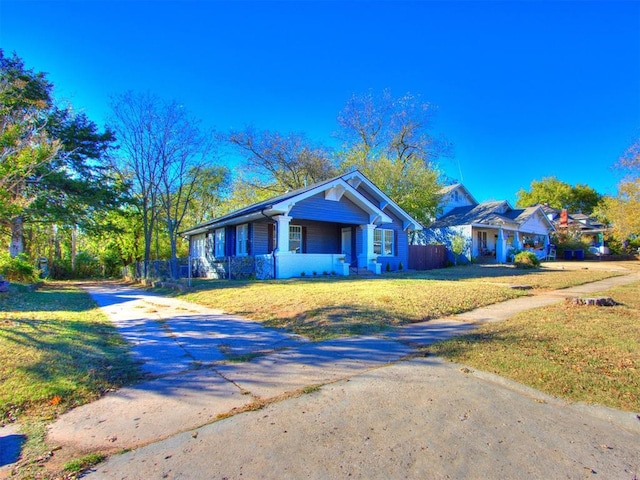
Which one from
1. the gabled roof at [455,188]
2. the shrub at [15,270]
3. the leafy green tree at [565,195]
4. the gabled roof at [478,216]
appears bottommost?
the shrub at [15,270]

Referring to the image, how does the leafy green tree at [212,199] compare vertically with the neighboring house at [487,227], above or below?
above

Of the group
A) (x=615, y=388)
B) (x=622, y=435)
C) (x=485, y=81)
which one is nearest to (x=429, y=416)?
(x=622, y=435)

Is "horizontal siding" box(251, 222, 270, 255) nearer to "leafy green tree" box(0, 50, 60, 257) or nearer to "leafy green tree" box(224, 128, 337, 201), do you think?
"leafy green tree" box(0, 50, 60, 257)

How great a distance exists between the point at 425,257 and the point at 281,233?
11445mm

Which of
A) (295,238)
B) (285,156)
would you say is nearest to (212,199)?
(285,156)

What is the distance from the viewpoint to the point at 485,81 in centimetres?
2147

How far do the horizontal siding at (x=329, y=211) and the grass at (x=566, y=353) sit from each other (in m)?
11.2

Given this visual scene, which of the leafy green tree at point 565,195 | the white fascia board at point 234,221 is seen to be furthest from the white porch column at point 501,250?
the leafy green tree at point 565,195

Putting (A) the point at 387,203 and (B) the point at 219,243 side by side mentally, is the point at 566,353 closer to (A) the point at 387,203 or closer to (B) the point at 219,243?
(A) the point at 387,203

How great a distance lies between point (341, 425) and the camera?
9.32ft

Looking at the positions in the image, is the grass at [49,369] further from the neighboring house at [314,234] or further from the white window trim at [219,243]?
the white window trim at [219,243]

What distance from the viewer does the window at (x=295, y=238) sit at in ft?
60.5

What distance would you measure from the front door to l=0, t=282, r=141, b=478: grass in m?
13.8

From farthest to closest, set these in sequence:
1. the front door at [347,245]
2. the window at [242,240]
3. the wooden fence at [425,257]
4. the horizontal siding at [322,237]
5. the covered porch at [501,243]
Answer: the covered porch at [501,243] → the wooden fence at [425,257] → the front door at [347,245] → the horizontal siding at [322,237] → the window at [242,240]
